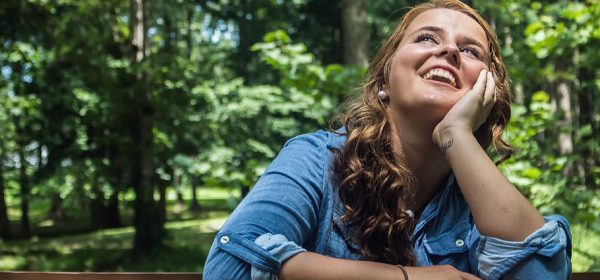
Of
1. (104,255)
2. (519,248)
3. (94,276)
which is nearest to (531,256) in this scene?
(519,248)

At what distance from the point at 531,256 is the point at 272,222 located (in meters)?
0.59

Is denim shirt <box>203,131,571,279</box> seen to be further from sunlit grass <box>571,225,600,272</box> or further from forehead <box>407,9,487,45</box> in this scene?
sunlit grass <box>571,225,600,272</box>

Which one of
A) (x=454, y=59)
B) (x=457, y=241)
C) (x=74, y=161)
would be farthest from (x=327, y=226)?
(x=74, y=161)

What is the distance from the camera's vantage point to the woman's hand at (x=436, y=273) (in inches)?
50.4

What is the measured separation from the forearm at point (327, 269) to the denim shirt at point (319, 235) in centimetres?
2

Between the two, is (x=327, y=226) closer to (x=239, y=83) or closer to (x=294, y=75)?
(x=294, y=75)

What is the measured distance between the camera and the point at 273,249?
1.22m

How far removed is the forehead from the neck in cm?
29

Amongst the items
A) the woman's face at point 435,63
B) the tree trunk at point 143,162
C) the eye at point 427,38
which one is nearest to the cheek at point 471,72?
the woman's face at point 435,63

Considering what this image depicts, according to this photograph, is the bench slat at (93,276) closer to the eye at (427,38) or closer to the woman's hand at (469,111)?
the woman's hand at (469,111)

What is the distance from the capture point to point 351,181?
56.6 inches

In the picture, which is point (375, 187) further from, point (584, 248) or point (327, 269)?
point (584, 248)

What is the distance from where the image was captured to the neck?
60.2 inches

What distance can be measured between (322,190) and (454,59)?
0.50 metres
